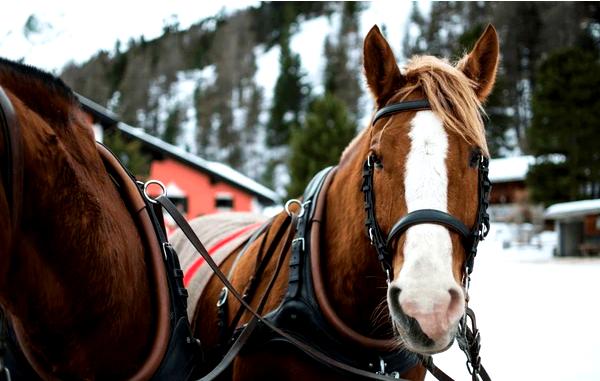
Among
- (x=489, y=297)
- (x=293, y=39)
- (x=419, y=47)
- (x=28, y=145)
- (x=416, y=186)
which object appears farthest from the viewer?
(x=293, y=39)

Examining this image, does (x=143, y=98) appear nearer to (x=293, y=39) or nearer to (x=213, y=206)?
(x=213, y=206)

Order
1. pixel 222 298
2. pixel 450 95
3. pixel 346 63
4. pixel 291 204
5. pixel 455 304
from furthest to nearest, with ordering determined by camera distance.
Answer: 1. pixel 346 63
2. pixel 291 204
3. pixel 222 298
4. pixel 450 95
5. pixel 455 304

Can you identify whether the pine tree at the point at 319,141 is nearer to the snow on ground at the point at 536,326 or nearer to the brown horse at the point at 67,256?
the snow on ground at the point at 536,326

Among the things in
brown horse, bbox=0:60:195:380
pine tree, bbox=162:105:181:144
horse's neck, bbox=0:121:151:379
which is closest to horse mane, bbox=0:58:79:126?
brown horse, bbox=0:60:195:380

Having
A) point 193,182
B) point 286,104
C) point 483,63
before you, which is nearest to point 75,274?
point 483,63

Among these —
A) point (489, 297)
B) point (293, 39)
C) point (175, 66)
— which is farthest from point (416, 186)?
point (293, 39)

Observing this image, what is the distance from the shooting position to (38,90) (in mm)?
1736

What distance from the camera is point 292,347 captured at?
230cm

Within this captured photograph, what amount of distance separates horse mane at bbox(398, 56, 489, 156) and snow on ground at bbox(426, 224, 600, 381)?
327 cm

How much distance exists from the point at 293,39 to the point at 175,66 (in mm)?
31956

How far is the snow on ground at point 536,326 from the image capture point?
5359 mm

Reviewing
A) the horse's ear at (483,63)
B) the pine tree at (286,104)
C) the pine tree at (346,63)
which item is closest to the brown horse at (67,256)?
the horse's ear at (483,63)

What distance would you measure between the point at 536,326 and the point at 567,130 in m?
21.3

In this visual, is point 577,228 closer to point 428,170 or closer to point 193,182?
point 193,182
